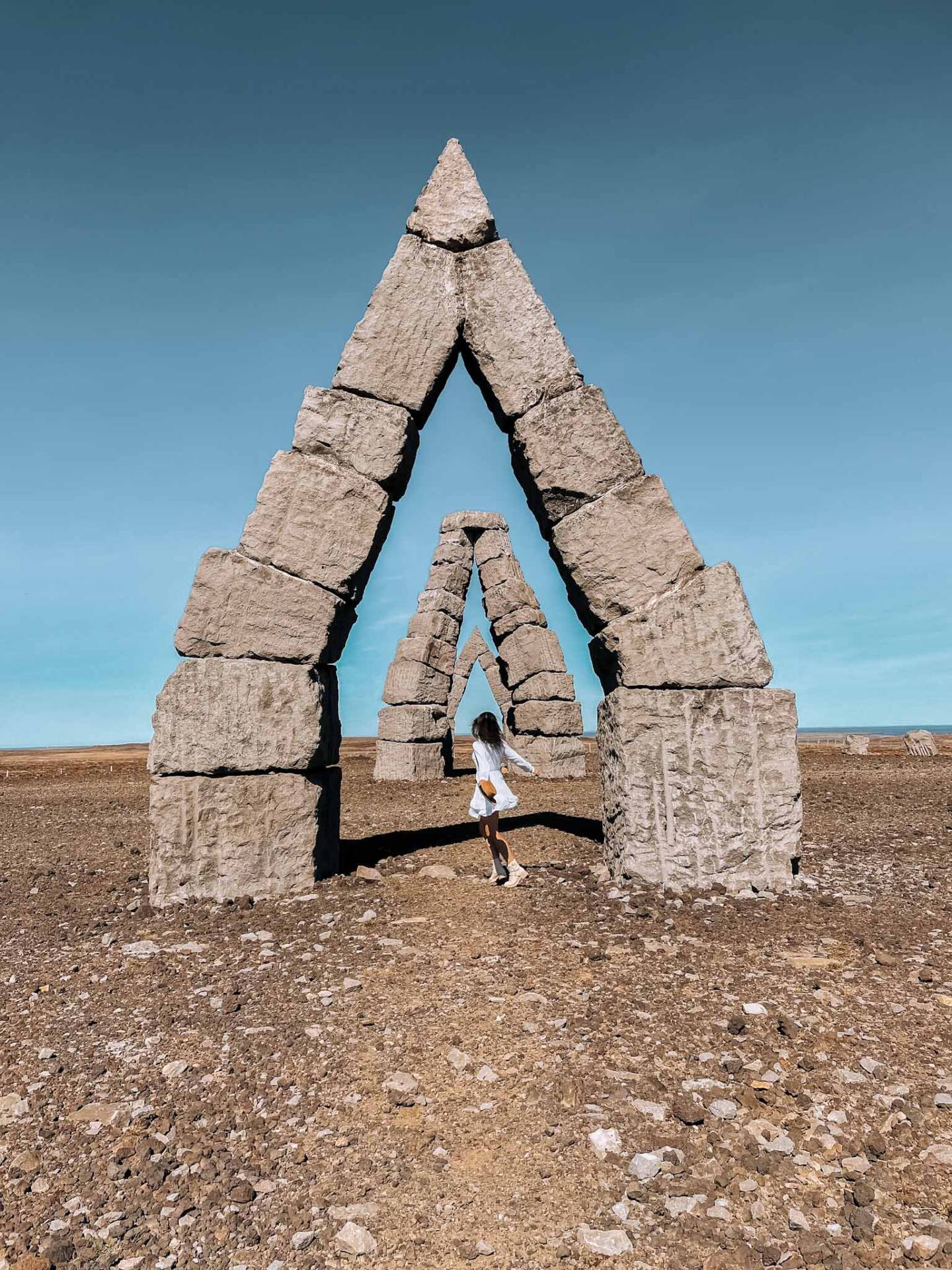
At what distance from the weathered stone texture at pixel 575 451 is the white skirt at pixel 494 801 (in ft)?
6.63

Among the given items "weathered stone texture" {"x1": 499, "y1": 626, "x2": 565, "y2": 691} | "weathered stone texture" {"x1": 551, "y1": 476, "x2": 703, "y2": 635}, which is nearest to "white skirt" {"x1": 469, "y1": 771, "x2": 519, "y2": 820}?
"weathered stone texture" {"x1": 551, "y1": 476, "x2": 703, "y2": 635}

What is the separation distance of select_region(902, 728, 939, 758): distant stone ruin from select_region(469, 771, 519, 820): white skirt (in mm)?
13798

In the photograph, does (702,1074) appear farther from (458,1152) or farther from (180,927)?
(180,927)

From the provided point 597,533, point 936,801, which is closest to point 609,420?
point 597,533

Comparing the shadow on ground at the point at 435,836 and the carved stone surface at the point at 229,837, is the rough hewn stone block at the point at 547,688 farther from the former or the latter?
the carved stone surface at the point at 229,837

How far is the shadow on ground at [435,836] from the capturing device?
6938 millimetres

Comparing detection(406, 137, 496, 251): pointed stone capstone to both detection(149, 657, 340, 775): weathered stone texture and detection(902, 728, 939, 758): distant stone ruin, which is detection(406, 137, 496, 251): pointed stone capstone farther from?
detection(902, 728, 939, 758): distant stone ruin

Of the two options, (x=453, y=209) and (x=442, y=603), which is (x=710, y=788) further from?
(x=442, y=603)

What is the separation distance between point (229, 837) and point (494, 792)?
189 centimetres

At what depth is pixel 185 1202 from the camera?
242cm

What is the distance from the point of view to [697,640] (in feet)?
18.3

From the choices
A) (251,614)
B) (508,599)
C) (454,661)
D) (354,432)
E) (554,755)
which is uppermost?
(508,599)

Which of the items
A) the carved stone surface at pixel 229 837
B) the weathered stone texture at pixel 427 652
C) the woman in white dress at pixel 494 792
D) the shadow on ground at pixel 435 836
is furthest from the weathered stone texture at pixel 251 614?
the weathered stone texture at pixel 427 652

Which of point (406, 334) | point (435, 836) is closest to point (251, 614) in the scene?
point (406, 334)
